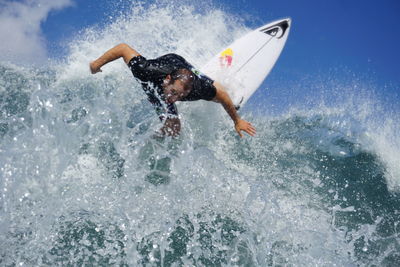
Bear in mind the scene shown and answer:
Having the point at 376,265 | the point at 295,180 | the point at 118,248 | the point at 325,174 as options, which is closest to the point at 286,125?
the point at 325,174

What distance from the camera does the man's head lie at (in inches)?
162

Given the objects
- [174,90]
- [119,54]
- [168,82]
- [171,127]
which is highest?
[119,54]

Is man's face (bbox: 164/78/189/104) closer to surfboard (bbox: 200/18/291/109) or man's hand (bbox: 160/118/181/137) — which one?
man's hand (bbox: 160/118/181/137)

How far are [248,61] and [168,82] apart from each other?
327 centimetres

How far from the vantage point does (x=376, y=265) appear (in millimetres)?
4598

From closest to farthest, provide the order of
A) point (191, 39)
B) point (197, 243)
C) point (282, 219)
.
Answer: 1. point (197, 243)
2. point (282, 219)
3. point (191, 39)

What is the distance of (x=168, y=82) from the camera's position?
419 cm

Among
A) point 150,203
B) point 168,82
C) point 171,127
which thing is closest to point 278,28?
point 171,127

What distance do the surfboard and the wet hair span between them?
223 cm

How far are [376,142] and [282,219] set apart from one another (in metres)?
5.48

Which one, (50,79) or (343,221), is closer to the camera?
(343,221)

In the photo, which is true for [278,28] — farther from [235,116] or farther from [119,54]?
[119,54]

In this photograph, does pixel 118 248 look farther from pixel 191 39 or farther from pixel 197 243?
pixel 191 39

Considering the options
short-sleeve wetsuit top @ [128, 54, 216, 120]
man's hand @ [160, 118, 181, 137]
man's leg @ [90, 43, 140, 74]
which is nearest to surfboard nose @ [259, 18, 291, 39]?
short-sleeve wetsuit top @ [128, 54, 216, 120]
